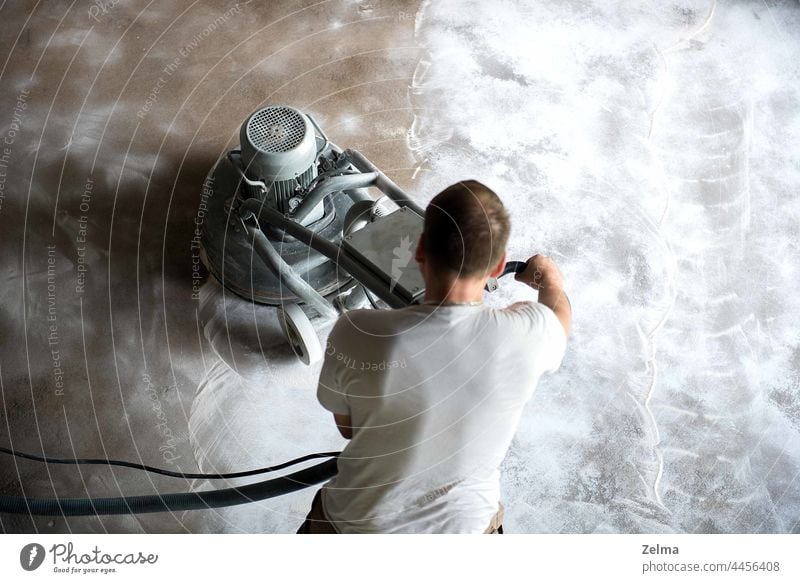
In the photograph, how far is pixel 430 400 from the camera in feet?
3.96

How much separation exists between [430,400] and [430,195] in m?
1.08

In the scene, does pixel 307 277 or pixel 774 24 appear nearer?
pixel 307 277

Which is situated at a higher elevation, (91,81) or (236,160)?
(91,81)

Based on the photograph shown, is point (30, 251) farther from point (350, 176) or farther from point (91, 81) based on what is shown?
point (350, 176)

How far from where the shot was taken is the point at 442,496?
1302 mm

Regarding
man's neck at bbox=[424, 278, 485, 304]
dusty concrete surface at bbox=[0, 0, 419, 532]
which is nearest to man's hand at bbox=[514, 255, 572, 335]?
man's neck at bbox=[424, 278, 485, 304]

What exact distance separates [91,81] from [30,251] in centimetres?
59

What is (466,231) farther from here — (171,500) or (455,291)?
(171,500)

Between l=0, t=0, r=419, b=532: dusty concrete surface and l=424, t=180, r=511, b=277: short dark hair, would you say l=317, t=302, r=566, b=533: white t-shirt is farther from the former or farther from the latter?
l=0, t=0, r=419, b=532: dusty concrete surface

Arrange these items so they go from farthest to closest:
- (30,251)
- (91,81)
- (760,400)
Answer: (91,81) → (30,251) → (760,400)

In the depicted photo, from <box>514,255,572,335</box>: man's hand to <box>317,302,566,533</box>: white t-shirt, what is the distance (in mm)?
69

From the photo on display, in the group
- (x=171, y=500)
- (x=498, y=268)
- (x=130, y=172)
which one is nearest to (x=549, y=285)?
(x=498, y=268)

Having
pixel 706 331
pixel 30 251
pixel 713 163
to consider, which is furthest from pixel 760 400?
pixel 30 251

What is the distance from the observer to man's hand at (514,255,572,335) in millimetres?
1386
